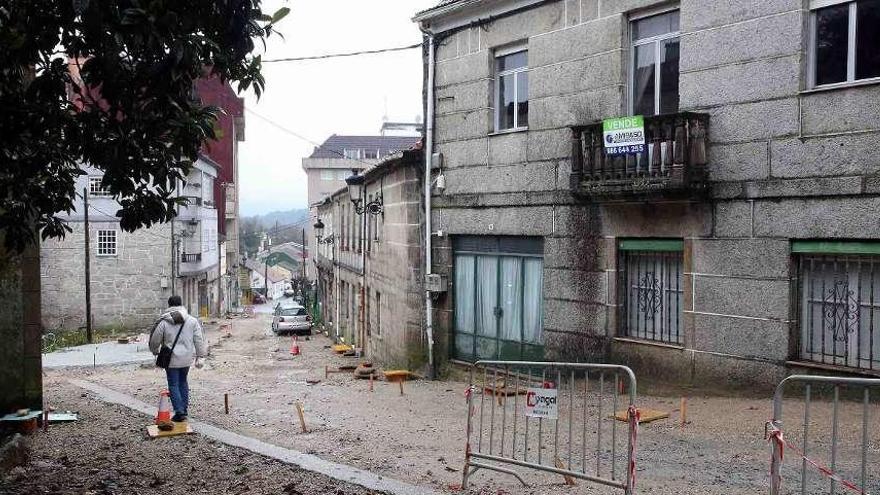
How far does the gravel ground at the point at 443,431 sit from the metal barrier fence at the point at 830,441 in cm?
3

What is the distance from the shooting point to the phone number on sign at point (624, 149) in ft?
33.2

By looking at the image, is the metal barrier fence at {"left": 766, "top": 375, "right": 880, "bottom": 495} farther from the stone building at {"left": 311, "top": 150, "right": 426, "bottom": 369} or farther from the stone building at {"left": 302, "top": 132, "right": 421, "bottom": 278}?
the stone building at {"left": 302, "top": 132, "right": 421, "bottom": 278}

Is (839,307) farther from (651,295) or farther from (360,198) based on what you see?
(360,198)

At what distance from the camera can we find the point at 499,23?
41.3 ft

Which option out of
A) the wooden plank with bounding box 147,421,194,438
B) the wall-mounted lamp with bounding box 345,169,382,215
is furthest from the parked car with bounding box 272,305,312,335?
the wooden plank with bounding box 147,421,194,438

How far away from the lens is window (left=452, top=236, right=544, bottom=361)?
12.4m

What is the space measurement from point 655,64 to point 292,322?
24.7m

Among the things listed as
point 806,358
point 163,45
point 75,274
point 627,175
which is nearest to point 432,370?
point 627,175

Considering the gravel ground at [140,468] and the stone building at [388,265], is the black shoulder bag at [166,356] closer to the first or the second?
the gravel ground at [140,468]

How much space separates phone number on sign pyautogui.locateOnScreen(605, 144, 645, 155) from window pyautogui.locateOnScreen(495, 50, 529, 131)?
2136mm

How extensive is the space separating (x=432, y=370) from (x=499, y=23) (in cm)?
606

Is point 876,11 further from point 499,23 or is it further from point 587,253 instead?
point 499,23

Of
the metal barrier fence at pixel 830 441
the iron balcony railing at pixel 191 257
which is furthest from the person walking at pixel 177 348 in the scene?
the iron balcony railing at pixel 191 257

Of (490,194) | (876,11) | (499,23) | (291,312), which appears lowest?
(291,312)
